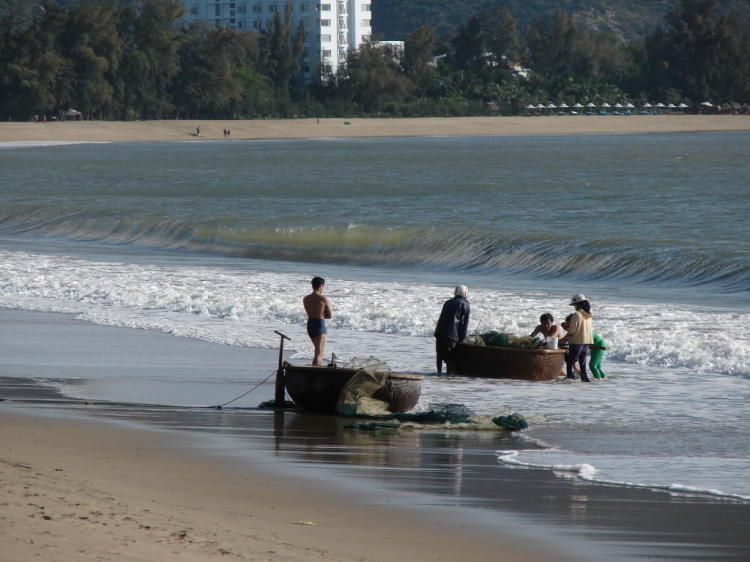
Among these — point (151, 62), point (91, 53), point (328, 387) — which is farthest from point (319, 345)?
point (151, 62)

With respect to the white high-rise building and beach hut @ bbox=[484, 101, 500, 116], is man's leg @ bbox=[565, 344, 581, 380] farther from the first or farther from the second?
the white high-rise building

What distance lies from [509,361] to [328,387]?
9.88 ft

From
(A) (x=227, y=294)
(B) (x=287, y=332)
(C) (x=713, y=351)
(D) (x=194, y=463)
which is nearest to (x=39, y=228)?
(A) (x=227, y=294)

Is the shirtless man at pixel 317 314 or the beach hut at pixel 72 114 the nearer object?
the shirtless man at pixel 317 314

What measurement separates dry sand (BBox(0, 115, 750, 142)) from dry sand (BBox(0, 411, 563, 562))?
119m

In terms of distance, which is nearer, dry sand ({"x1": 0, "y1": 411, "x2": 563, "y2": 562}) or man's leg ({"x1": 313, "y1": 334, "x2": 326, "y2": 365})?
dry sand ({"x1": 0, "y1": 411, "x2": 563, "y2": 562})

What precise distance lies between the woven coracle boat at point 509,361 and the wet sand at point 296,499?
2.97 metres

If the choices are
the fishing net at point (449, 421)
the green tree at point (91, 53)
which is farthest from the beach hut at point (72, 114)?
the fishing net at point (449, 421)

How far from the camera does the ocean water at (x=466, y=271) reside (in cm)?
1126

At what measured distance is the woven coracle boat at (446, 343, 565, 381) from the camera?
43.7ft

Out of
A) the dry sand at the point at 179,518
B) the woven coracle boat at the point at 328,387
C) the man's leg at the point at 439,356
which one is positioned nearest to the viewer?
the dry sand at the point at 179,518

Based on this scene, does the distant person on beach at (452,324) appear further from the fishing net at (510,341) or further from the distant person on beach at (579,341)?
the distant person on beach at (579,341)

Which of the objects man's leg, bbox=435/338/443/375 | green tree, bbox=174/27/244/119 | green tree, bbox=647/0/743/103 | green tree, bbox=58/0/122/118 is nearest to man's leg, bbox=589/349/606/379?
man's leg, bbox=435/338/443/375

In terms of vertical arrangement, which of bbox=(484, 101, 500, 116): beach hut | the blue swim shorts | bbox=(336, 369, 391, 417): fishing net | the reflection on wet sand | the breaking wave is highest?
bbox=(484, 101, 500, 116): beach hut
